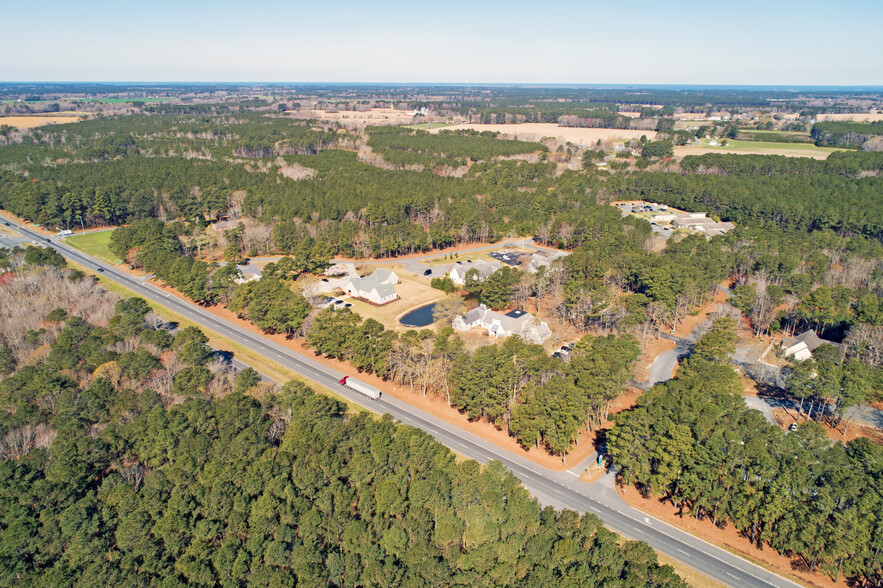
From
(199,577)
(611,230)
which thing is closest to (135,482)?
(199,577)

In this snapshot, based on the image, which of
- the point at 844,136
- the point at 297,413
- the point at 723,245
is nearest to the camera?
the point at 297,413

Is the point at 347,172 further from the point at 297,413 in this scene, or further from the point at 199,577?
the point at 199,577

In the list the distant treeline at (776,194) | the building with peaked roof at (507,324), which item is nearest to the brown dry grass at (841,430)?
the building with peaked roof at (507,324)

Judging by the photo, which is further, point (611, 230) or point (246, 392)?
point (611, 230)

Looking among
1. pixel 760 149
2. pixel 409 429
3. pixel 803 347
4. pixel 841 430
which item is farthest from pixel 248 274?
pixel 760 149

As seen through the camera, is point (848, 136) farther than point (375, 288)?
Yes

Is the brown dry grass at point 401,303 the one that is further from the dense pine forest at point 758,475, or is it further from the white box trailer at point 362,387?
the dense pine forest at point 758,475

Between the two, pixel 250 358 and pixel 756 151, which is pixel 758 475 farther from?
pixel 756 151
